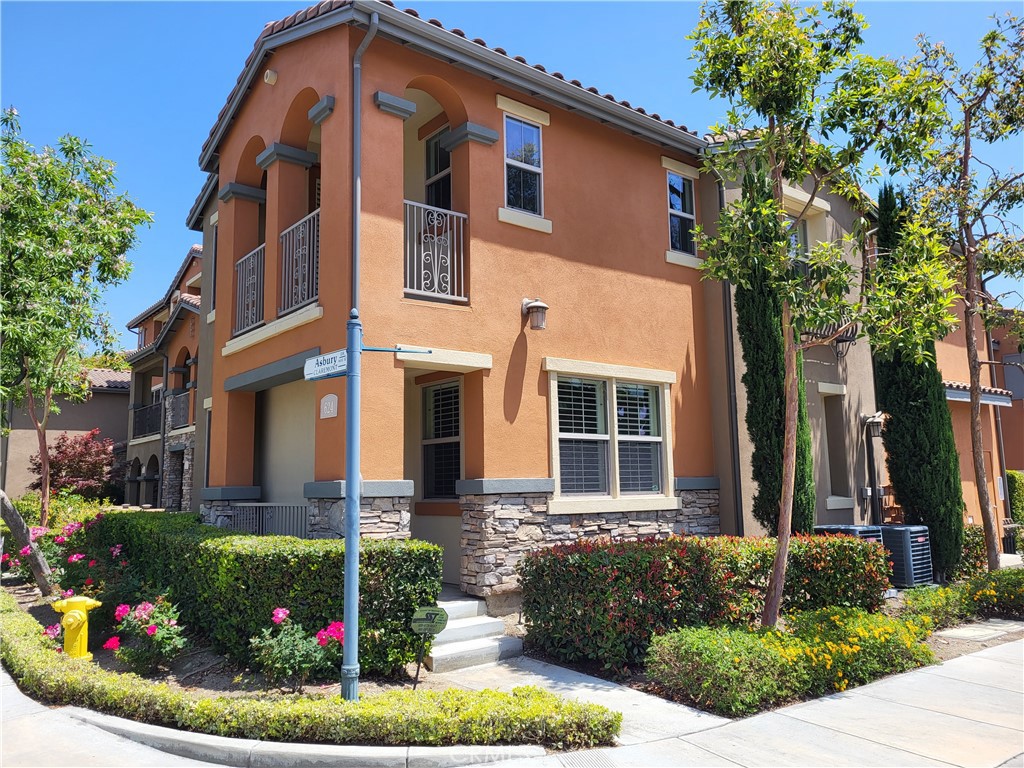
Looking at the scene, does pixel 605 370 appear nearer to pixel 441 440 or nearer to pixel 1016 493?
pixel 441 440

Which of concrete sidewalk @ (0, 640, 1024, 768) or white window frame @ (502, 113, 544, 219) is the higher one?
white window frame @ (502, 113, 544, 219)

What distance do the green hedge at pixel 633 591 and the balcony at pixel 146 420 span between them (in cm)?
1838

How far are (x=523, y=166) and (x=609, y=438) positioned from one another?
4134mm

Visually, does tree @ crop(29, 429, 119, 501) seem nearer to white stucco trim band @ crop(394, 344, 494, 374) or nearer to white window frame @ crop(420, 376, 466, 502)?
white window frame @ crop(420, 376, 466, 502)

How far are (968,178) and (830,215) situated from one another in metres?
3.35

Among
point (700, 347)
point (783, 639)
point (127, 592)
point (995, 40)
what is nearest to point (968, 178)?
point (995, 40)

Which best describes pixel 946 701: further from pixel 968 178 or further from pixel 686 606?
pixel 968 178

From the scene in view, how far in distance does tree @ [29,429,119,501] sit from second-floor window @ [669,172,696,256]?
1936 cm

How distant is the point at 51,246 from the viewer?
1127 cm

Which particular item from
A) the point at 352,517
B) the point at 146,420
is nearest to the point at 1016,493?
the point at 352,517

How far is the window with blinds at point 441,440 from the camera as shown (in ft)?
34.5

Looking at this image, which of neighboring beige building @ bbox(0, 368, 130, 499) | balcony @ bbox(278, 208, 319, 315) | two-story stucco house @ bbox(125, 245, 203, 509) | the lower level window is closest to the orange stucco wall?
balcony @ bbox(278, 208, 319, 315)

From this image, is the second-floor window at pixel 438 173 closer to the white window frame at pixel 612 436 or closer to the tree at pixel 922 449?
the white window frame at pixel 612 436

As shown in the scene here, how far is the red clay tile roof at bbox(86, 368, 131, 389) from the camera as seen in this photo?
27953 mm
